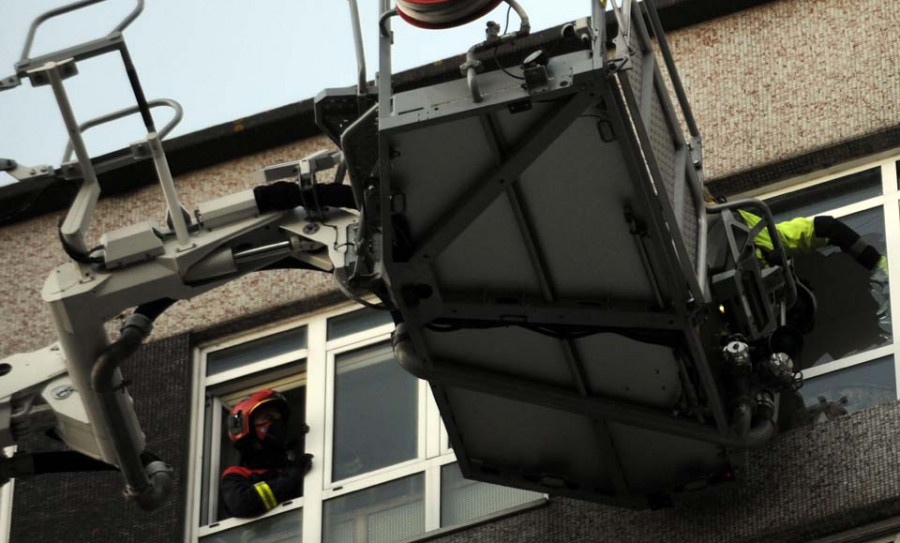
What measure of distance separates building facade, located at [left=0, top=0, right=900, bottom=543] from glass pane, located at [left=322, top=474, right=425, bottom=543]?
2cm

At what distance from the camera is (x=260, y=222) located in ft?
45.0

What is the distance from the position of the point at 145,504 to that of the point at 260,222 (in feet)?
6.69

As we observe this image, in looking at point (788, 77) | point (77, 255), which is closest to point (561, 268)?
point (77, 255)

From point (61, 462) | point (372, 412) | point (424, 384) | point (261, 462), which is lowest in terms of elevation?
point (261, 462)

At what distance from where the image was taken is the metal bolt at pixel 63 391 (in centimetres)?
1418

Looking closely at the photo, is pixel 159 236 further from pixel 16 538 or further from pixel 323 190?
pixel 16 538

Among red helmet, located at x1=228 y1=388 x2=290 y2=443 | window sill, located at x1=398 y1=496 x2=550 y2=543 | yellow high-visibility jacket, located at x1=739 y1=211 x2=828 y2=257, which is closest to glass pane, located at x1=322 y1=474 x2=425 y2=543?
window sill, located at x1=398 y1=496 x2=550 y2=543

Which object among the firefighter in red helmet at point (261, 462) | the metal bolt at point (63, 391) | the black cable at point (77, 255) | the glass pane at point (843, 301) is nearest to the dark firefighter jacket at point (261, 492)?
the firefighter in red helmet at point (261, 462)

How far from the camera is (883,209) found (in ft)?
48.6

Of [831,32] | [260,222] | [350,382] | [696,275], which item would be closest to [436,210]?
[696,275]

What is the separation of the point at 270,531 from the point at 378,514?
847 mm

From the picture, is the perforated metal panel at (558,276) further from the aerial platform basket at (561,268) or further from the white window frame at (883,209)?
the white window frame at (883,209)

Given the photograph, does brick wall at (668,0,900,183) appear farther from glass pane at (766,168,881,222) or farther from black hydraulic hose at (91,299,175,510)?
black hydraulic hose at (91,299,175,510)

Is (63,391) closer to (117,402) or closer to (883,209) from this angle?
(117,402)
